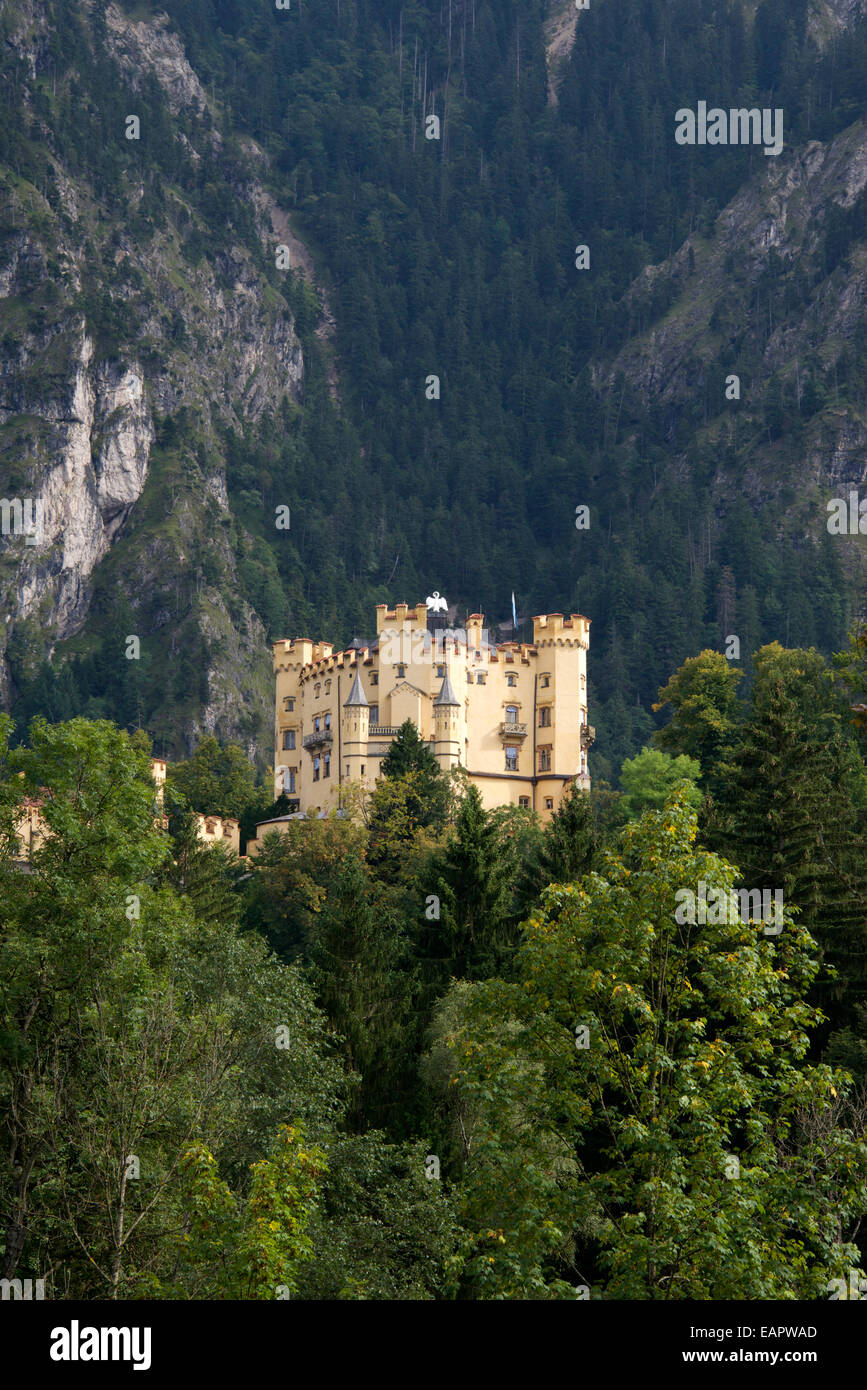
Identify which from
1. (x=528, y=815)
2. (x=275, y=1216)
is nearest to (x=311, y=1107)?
(x=275, y=1216)

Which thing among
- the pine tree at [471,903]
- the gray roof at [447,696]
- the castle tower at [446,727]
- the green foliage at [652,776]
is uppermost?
the gray roof at [447,696]

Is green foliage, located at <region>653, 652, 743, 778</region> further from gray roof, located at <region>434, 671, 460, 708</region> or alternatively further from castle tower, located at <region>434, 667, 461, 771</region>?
gray roof, located at <region>434, 671, 460, 708</region>

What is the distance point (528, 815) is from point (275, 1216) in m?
75.7

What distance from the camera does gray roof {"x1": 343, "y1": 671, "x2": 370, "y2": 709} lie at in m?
120

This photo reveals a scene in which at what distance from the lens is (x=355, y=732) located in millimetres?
119125

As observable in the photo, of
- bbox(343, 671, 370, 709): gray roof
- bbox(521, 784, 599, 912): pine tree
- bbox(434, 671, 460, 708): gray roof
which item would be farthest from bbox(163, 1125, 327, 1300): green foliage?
bbox(343, 671, 370, 709): gray roof

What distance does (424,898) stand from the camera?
72438 mm

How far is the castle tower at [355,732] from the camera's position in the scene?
11850 cm

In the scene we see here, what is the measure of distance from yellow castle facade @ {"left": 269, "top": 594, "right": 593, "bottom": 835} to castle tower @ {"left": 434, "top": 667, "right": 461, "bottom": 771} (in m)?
0.06

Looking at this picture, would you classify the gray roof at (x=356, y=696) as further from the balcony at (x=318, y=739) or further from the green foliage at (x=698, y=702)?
the green foliage at (x=698, y=702)

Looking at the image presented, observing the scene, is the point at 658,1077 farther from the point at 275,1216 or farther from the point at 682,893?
the point at 275,1216

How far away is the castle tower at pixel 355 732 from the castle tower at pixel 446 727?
4.21 metres

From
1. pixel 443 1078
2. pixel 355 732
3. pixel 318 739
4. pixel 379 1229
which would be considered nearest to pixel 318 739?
pixel 318 739

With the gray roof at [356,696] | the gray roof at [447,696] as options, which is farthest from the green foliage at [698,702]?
the gray roof at [356,696]
